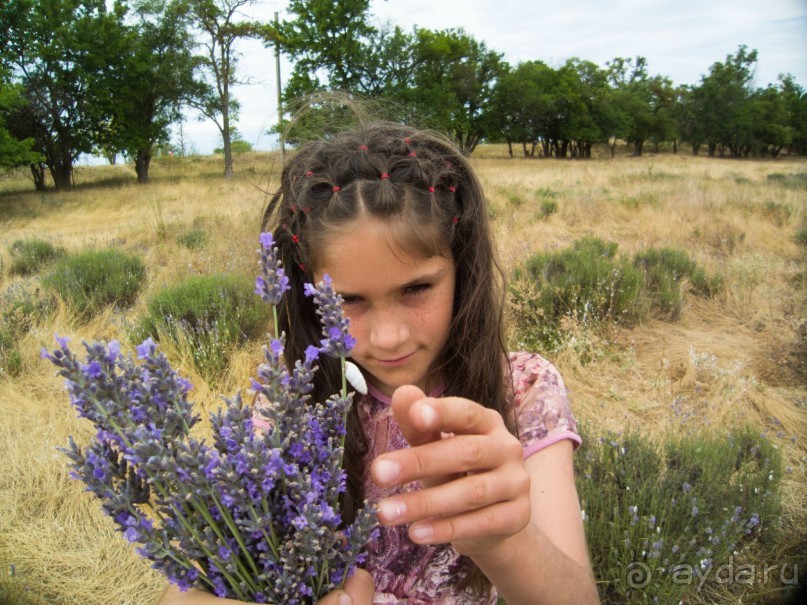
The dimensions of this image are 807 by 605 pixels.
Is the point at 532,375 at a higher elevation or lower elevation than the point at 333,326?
lower

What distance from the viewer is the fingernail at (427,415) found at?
2.21 ft

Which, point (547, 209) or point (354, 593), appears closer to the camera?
point (354, 593)

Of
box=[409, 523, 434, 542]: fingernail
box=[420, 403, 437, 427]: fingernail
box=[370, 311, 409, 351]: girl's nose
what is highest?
box=[420, 403, 437, 427]: fingernail

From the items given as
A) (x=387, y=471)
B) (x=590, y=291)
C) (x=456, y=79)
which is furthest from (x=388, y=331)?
(x=456, y=79)

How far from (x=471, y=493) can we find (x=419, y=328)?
2.50 feet

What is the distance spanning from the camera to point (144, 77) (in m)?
26.9

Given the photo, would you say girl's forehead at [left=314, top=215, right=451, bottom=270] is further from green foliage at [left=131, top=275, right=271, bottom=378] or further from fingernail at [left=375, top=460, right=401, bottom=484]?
green foliage at [left=131, top=275, right=271, bottom=378]

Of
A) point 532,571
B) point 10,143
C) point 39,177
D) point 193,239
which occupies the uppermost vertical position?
point 10,143

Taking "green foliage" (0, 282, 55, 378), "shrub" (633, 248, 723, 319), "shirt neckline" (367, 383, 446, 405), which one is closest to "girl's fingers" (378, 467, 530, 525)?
"shirt neckline" (367, 383, 446, 405)

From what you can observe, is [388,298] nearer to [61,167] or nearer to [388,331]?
[388,331]

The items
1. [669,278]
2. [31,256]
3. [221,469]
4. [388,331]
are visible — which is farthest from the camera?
[31,256]

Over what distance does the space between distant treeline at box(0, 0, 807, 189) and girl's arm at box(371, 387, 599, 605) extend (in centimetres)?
1236

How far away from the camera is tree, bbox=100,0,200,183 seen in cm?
2611

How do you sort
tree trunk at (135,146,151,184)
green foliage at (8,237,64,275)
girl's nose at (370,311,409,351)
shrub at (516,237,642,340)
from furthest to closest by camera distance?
tree trunk at (135,146,151,184) → green foliage at (8,237,64,275) → shrub at (516,237,642,340) → girl's nose at (370,311,409,351)
